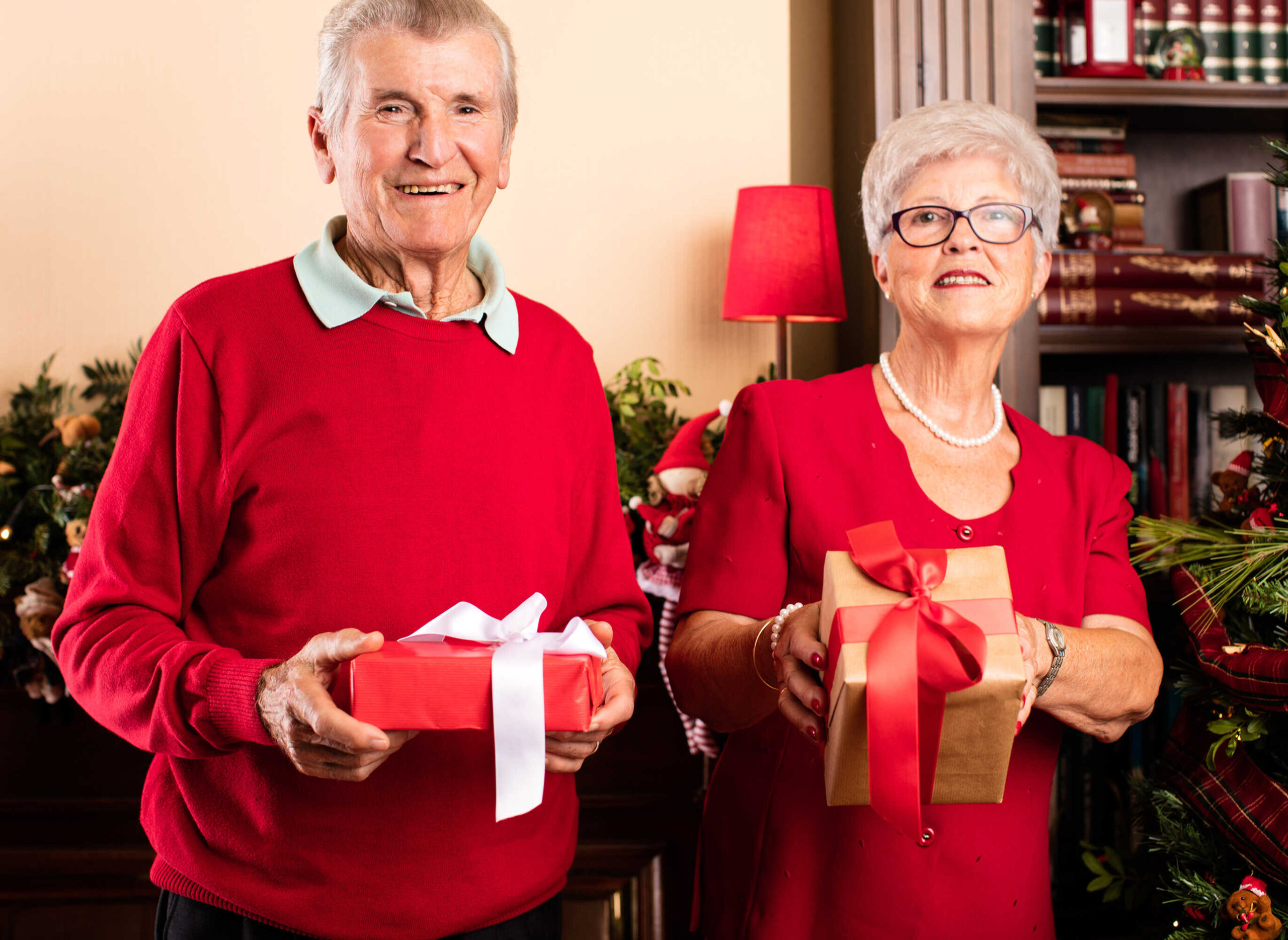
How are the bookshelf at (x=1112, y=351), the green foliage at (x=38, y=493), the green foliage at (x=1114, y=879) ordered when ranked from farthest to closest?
1. the bookshelf at (x=1112, y=351)
2. the green foliage at (x=38, y=493)
3. the green foliage at (x=1114, y=879)

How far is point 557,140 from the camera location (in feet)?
7.18

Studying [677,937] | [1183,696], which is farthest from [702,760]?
[1183,696]

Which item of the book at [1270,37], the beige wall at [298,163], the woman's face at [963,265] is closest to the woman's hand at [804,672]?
the woman's face at [963,265]

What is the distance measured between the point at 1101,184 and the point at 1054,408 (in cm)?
49

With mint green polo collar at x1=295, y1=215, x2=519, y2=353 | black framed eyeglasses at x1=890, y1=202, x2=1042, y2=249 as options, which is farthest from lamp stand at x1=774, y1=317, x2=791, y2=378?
mint green polo collar at x1=295, y1=215, x2=519, y2=353

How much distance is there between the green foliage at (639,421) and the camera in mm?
1811

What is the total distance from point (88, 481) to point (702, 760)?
4.04ft

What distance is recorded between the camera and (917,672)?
2.71 ft

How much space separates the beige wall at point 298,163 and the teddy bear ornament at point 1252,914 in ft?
4.47

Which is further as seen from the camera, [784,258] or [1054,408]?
[1054,408]

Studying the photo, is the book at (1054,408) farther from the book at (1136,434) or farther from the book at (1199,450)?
the book at (1199,450)

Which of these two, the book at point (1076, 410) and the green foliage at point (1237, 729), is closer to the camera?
the green foliage at point (1237, 729)

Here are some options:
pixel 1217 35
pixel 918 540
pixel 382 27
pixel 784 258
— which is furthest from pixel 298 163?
pixel 1217 35

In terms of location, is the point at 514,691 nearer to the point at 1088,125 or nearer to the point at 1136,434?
the point at 1136,434
